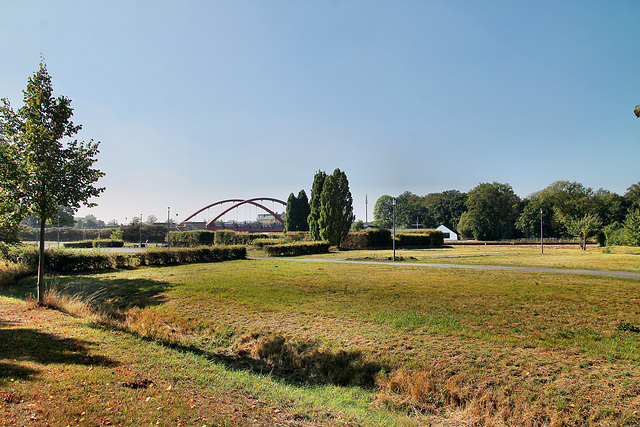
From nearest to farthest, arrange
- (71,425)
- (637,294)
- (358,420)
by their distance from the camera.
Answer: (71,425), (358,420), (637,294)

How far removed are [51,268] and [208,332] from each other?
13.9 meters

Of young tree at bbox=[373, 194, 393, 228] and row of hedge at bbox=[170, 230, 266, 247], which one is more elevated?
young tree at bbox=[373, 194, 393, 228]

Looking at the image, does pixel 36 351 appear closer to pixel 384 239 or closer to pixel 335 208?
pixel 335 208

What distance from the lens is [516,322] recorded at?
8.89 meters

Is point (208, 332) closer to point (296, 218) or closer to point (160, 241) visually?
point (296, 218)

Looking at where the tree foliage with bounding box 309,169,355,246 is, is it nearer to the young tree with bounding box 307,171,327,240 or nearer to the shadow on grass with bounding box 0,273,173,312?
the young tree with bounding box 307,171,327,240

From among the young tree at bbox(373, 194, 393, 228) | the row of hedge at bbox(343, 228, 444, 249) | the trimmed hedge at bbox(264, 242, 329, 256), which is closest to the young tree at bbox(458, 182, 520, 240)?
the row of hedge at bbox(343, 228, 444, 249)

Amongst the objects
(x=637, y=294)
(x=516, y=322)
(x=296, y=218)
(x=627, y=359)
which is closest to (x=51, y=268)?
(x=516, y=322)

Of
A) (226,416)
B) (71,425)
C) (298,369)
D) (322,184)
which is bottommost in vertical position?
(298,369)

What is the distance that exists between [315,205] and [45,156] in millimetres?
39614

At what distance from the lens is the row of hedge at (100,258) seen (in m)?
17.5

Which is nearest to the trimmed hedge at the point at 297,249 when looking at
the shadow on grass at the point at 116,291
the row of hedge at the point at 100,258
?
the row of hedge at the point at 100,258

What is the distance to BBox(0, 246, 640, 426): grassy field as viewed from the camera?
15.9ft

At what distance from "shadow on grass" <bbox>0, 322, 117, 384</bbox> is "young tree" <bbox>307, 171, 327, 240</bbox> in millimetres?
38695
